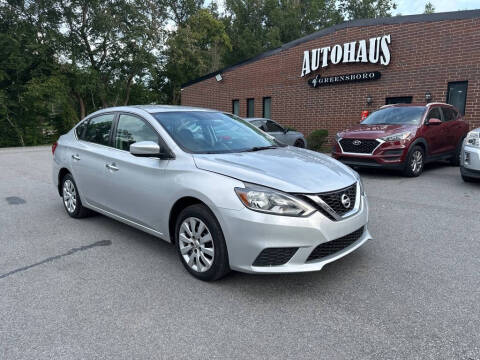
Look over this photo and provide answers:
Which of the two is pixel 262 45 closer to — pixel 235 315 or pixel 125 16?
pixel 125 16

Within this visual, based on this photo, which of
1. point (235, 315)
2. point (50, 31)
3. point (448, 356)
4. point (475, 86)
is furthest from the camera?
point (50, 31)

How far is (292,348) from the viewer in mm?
2395

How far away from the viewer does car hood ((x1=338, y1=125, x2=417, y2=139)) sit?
8.03 metres

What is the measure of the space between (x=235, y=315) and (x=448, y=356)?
1.43 meters

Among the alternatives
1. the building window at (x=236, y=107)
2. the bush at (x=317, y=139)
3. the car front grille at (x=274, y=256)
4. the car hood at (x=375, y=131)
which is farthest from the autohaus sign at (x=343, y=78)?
the car front grille at (x=274, y=256)

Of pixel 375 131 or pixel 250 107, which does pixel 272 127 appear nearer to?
pixel 375 131

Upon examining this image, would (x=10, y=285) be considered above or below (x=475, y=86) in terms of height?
below

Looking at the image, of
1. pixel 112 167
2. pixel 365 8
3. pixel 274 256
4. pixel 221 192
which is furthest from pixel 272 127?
pixel 365 8

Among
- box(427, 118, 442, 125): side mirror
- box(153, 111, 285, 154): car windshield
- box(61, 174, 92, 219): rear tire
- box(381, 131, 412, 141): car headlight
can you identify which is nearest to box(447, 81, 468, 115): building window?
box(427, 118, 442, 125): side mirror

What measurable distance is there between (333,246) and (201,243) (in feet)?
3.76

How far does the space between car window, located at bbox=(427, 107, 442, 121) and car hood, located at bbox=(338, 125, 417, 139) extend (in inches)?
30.9

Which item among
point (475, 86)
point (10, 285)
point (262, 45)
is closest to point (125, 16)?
point (262, 45)

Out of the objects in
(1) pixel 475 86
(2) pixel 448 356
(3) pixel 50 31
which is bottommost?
(2) pixel 448 356

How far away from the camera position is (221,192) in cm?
305
